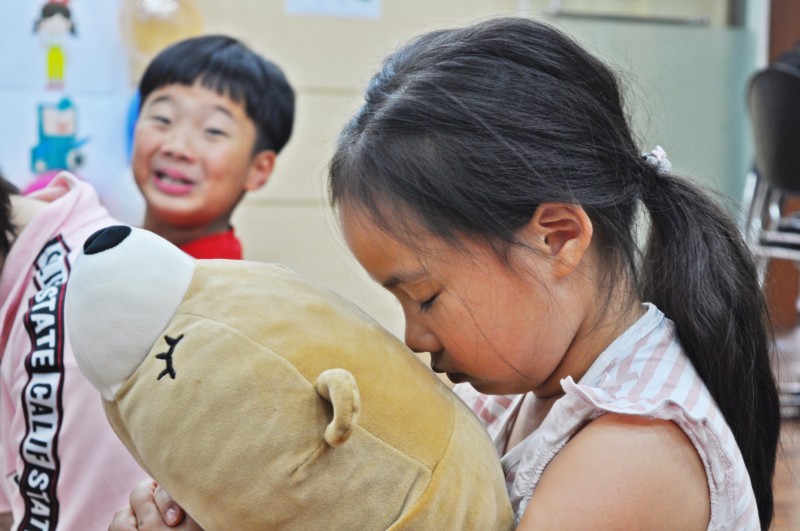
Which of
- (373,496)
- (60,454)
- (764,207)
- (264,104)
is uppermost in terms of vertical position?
(264,104)

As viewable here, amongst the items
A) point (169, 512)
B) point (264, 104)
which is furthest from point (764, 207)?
point (169, 512)

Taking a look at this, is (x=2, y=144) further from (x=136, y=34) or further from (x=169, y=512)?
(x=169, y=512)

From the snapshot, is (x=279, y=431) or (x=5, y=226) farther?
(x=5, y=226)

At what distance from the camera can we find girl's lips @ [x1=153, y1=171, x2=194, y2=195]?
1.52 meters

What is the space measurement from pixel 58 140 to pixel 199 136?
1.28m

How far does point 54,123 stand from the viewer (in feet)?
8.67

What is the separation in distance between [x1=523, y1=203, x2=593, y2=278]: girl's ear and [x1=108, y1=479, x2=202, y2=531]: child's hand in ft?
1.05

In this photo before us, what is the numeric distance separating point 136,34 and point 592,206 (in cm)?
226

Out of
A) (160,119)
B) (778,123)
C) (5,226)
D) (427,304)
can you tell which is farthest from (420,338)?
(778,123)

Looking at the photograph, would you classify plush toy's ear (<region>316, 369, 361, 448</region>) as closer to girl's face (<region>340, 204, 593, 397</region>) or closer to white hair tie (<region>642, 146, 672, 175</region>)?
girl's face (<region>340, 204, 593, 397</region>)

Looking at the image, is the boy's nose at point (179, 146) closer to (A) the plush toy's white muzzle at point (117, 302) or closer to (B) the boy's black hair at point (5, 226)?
(B) the boy's black hair at point (5, 226)

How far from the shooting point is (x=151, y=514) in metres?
0.71

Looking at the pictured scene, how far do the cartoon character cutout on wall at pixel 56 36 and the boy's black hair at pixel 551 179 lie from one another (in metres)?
2.13

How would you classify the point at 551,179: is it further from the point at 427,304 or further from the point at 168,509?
the point at 168,509
